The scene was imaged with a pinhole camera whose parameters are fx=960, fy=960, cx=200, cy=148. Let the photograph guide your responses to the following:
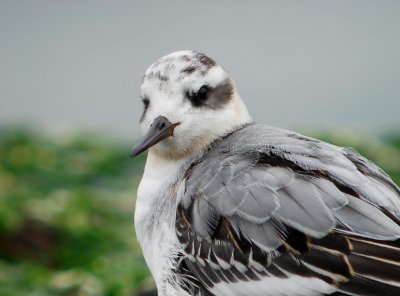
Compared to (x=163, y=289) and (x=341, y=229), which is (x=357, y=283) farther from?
(x=163, y=289)

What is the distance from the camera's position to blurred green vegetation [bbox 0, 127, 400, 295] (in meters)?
6.32

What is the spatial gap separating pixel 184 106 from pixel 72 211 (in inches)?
107

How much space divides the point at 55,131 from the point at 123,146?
103 centimetres

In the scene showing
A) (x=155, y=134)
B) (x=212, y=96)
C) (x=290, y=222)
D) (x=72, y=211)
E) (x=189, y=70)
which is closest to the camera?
(x=290, y=222)

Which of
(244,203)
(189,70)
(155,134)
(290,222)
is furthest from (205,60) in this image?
(290,222)

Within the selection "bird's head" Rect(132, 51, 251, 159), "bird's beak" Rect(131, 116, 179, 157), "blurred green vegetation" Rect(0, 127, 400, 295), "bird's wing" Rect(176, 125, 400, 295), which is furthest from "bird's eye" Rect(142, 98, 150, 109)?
"blurred green vegetation" Rect(0, 127, 400, 295)

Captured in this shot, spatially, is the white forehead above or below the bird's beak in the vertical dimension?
above

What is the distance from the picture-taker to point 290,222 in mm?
4125

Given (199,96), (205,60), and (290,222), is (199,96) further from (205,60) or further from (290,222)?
(290,222)

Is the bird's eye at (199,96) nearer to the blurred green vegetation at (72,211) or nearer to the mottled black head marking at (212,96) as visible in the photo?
the mottled black head marking at (212,96)

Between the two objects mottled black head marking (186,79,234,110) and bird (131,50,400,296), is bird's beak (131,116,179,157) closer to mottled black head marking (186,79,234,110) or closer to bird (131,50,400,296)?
bird (131,50,400,296)

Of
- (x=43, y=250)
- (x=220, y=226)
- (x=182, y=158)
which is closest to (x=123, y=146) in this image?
(x=43, y=250)

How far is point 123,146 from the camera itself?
954 cm

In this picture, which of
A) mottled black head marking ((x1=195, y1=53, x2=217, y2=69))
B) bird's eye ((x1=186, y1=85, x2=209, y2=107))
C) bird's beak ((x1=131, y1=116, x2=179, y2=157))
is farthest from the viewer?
mottled black head marking ((x1=195, y1=53, x2=217, y2=69))
